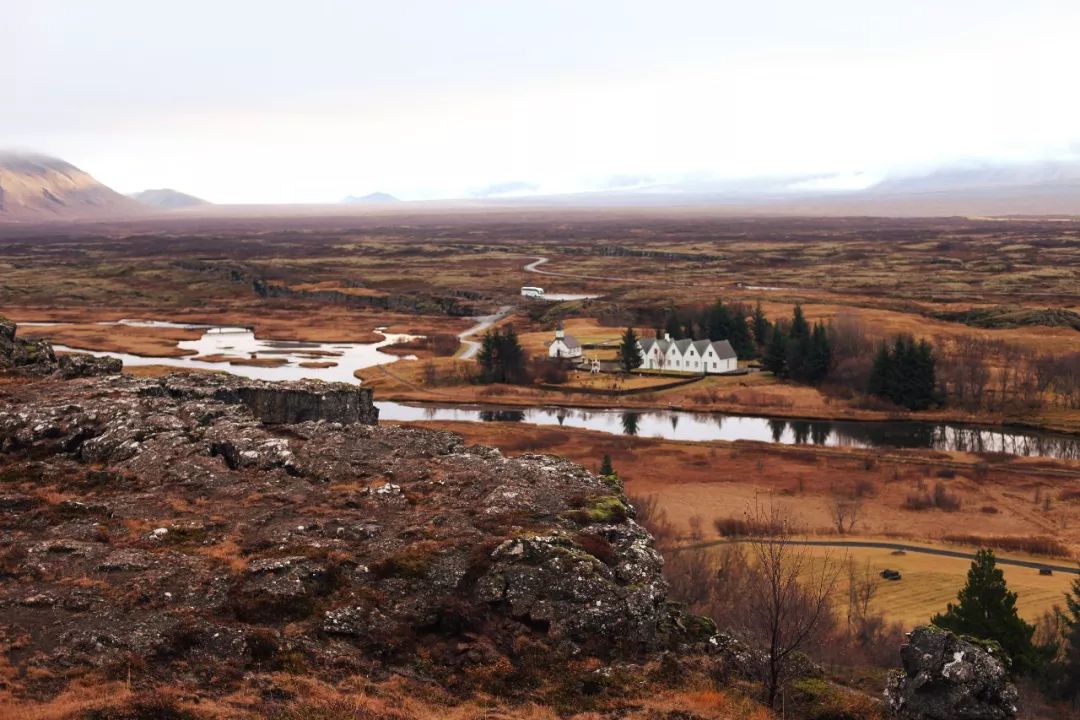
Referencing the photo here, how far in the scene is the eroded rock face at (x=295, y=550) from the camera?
632 inches

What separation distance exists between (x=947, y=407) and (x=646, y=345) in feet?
105

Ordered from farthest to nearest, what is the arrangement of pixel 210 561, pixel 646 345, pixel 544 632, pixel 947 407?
pixel 646 345 < pixel 947 407 < pixel 210 561 < pixel 544 632

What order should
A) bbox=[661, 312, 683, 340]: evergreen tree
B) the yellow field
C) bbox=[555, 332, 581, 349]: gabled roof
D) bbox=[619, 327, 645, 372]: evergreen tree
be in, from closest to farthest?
the yellow field, bbox=[619, 327, 645, 372]: evergreen tree, bbox=[555, 332, 581, 349]: gabled roof, bbox=[661, 312, 683, 340]: evergreen tree

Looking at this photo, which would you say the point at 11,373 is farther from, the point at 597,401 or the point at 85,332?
the point at 85,332

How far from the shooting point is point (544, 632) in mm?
17188

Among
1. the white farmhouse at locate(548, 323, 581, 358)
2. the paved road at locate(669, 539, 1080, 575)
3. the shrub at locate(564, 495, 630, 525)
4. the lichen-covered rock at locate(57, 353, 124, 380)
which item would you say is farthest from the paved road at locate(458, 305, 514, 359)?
the shrub at locate(564, 495, 630, 525)

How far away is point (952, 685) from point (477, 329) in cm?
11549

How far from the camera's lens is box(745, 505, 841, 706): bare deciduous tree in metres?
17.0

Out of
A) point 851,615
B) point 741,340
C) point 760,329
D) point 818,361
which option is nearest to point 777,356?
point 818,361

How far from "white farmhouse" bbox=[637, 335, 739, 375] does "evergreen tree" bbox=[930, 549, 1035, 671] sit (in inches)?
2692

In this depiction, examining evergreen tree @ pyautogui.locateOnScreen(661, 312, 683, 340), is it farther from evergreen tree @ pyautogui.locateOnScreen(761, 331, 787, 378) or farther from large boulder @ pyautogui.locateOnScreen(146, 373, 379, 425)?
large boulder @ pyautogui.locateOnScreen(146, 373, 379, 425)

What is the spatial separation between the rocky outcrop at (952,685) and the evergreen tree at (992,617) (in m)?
11.7

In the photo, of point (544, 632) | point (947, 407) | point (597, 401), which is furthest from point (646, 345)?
point (544, 632)

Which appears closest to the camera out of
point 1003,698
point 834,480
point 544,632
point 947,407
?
point 1003,698
